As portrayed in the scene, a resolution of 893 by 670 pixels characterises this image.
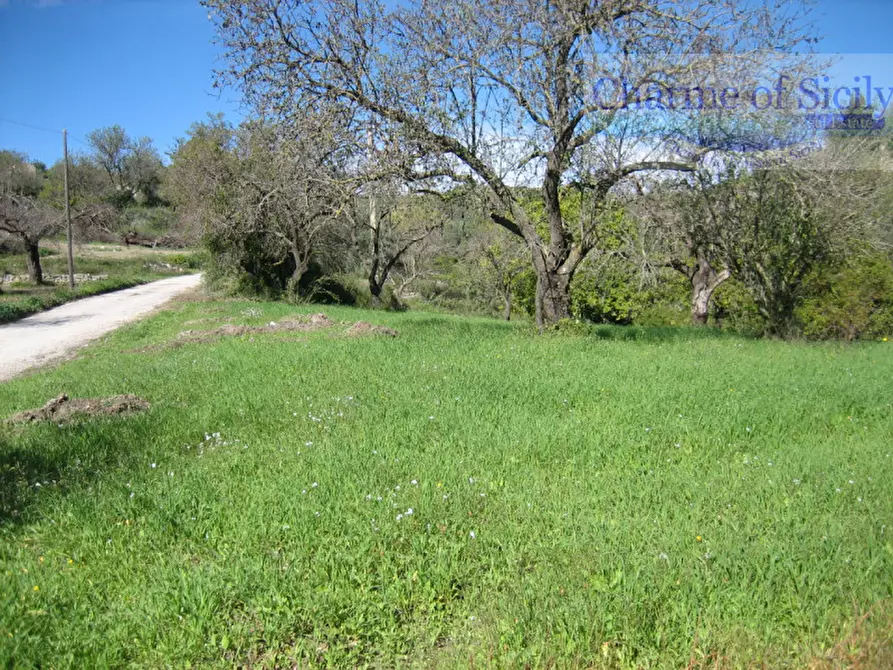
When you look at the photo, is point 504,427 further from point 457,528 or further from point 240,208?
point 240,208

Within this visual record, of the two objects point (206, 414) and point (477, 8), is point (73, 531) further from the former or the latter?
point (477, 8)

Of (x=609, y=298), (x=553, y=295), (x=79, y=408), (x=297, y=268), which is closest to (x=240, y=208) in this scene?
(x=297, y=268)

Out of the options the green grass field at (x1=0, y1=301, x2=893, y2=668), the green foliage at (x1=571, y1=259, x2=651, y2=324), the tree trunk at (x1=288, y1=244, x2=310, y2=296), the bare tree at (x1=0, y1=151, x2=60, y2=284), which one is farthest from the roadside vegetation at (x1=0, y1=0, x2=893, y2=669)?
the bare tree at (x1=0, y1=151, x2=60, y2=284)

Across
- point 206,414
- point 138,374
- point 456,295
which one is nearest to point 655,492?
point 206,414

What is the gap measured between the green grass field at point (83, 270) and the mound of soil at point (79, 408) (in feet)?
43.3

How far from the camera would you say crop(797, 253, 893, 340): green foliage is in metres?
16.7

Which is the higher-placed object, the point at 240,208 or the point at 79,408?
the point at 240,208

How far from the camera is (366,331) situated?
12922 millimetres

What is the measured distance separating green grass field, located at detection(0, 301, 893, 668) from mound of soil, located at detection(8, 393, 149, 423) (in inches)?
13.9

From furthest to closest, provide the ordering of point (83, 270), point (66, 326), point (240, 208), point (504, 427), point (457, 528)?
point (83, 270), point (240, 208), point (66, 326), point (504, 427), point (457, 528)

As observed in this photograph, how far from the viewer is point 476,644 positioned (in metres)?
2.85

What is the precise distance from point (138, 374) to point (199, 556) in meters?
6.32

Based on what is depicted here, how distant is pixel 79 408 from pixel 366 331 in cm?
668

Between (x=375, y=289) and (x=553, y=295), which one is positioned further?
(x=375, y=289)
